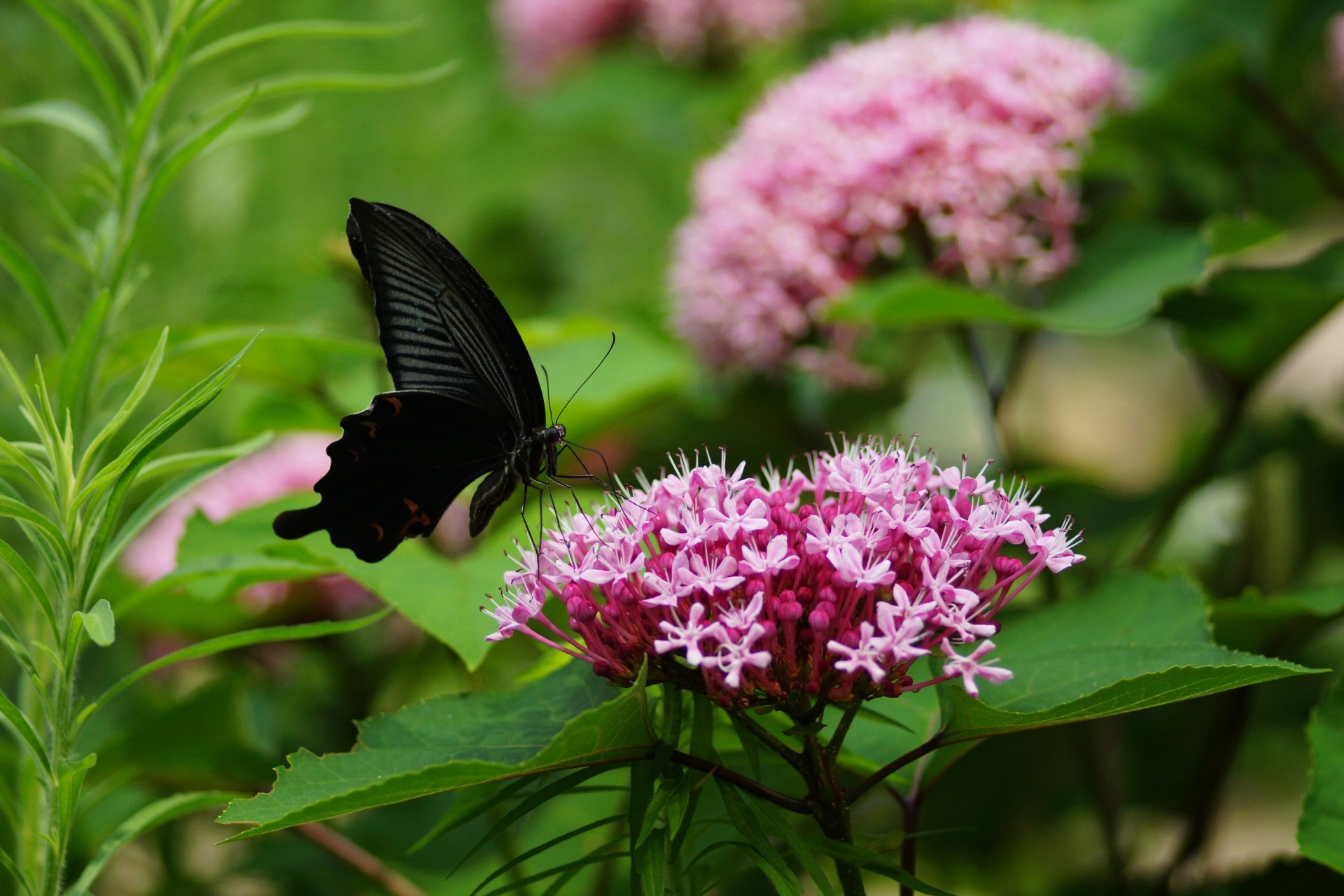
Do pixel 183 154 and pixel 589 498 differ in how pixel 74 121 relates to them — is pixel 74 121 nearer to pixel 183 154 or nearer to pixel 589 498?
pixel 183 154

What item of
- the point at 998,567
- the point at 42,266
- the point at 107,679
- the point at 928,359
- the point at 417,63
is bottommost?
the point at 998,567

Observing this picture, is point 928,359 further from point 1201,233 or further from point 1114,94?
point 1201,233

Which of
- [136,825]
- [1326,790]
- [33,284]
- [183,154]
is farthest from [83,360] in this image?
[1326,790]

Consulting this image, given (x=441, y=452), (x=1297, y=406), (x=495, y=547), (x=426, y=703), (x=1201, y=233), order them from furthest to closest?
(x=1297, y=406) → (x=1201, y=233) → (x=495, y=547) → (x=441, y=452) → (x=426, y=703)

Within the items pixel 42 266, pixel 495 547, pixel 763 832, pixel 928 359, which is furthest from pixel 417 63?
pixel 763 832

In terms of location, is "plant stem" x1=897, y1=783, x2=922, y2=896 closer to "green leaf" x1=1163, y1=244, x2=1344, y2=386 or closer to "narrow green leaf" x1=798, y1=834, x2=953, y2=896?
"narrow green leaf" x1=798, y1=834, x2=953, y2=896

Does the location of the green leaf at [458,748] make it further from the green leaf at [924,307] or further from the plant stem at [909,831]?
the green leaf at [924,307]

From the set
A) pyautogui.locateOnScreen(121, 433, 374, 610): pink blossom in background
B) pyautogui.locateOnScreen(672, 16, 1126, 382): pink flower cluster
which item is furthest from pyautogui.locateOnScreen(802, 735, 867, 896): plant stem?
pyautogui.locateOnScreen(121, 433, 374, 610): pink blossom in background
